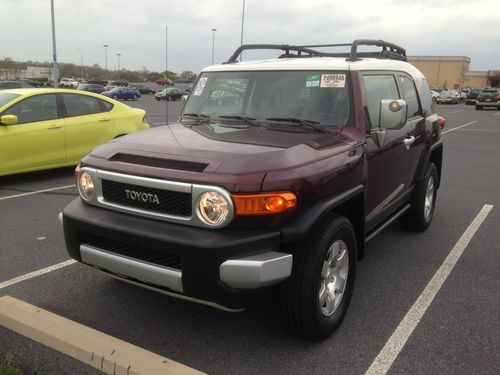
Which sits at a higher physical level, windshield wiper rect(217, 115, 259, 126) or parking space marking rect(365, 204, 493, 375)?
windshield wiper rect(217, 115, 259, 126)

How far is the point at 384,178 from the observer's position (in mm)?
3980

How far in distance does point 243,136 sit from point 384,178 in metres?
1.36

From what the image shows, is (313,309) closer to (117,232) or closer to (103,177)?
(117,232)

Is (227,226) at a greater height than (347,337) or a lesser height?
greater

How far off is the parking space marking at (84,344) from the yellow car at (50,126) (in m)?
4.57

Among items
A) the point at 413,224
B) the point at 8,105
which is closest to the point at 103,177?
the point at 413,224

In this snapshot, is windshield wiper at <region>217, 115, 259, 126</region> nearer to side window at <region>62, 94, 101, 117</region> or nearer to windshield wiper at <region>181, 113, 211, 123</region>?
windshield wiper at <region>181, 113, 211, 123</region>

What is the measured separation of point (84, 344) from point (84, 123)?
19.7 feet

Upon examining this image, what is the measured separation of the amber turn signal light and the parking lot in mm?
590

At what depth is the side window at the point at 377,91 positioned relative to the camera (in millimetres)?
3818

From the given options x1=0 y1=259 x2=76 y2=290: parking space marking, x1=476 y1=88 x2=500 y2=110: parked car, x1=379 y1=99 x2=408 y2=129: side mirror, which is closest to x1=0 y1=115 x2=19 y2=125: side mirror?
x1=0 y1=259 x2=76 y2=290: parking space marking

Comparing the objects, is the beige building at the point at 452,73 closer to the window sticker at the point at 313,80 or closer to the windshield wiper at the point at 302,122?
the window sticker at the point at 313,80

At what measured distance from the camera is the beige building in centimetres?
10688

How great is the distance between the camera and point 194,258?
8.40 feet
